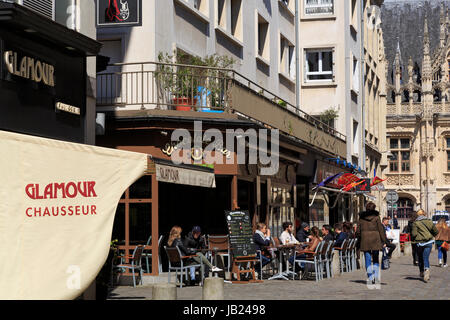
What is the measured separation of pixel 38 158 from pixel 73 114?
5474mm

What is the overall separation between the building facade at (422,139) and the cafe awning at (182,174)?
68.3m

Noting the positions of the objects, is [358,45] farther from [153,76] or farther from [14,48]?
[14,48]

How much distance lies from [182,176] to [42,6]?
11.4ft

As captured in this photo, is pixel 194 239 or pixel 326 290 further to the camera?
pixel 194 239

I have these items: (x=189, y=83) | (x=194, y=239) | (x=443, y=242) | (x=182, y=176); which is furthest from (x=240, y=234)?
(x=443, y=242)

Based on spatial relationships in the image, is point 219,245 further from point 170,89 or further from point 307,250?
point 170,89

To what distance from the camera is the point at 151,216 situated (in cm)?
1872

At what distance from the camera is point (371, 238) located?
1703cm

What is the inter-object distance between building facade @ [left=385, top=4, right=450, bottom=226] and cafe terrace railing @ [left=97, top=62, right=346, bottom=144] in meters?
63.4

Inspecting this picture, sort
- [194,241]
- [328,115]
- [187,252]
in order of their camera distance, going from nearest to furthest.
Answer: [187,252] < [194,241] < [328,115]

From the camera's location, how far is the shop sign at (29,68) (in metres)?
12.3

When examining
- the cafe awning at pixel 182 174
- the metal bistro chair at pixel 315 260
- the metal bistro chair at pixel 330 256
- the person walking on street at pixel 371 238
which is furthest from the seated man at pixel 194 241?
the cafe awning at pixel 182 174

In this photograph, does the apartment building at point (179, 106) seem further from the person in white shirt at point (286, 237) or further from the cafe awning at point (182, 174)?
the person in white shirt at point (286, 237)

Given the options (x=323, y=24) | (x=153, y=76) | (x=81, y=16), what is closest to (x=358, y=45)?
(x=323, y=24)
